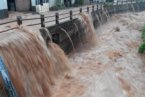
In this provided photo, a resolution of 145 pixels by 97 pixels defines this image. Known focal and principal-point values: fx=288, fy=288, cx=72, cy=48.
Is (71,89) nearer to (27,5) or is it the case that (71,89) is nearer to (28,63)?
(28,63)

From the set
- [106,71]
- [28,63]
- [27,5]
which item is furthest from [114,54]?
[27,5]

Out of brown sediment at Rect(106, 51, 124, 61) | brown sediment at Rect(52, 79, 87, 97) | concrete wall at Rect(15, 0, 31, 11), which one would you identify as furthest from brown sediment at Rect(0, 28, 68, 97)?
concrete wall at Rect(15, 0, 31, 11)

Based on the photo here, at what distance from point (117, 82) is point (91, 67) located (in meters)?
2.21

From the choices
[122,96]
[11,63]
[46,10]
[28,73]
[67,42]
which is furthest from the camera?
[46,10]

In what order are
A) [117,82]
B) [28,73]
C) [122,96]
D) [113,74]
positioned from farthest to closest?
[113,74]
[117,82]
[122,96]
[28,73]

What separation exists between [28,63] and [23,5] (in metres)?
16.1

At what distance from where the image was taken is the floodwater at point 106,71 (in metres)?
12.3

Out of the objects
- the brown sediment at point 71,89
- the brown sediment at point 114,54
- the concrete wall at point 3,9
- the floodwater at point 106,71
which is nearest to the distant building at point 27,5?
the concrete wall at point 3,9

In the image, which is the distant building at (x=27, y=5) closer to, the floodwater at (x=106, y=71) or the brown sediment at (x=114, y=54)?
the floodwater at (x=106, y=71)

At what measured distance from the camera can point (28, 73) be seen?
36.2ft

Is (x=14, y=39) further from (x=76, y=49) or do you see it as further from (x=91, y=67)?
(x=76, y=49)

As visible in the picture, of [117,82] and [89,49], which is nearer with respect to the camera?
[117,82]

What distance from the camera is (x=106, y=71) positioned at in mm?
14781

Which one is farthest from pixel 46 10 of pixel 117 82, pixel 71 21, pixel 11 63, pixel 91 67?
pixel 11 63
